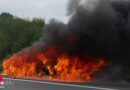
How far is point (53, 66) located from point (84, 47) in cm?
254

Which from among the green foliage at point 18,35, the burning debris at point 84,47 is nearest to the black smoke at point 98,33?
the burning debris at point 84,47

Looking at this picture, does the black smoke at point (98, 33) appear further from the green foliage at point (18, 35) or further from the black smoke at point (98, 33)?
the green foliage at point (18, 35)

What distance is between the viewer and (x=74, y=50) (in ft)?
48.8

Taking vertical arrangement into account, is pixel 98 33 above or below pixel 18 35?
below

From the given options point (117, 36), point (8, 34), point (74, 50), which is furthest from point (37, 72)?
point (8, 34)

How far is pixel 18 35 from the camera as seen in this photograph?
2938 cm

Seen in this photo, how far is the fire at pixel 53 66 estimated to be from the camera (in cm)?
1376

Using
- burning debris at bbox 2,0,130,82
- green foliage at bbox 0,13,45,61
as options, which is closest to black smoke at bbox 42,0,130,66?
burning debris at bbox 2,0,130,82

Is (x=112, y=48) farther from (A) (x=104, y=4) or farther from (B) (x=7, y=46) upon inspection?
(B) (x=7, y=46)

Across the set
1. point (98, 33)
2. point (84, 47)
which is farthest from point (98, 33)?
point (84, 47)

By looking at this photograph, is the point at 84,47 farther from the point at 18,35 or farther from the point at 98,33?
the point at 18,35

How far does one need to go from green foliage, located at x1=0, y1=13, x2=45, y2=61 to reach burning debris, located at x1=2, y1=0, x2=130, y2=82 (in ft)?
39.8

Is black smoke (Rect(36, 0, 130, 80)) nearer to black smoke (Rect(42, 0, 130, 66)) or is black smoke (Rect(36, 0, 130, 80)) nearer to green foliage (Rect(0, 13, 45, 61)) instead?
black smoke (Rect(42, 0, 130, 66))

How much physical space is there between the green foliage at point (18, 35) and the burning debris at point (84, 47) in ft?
39.8
